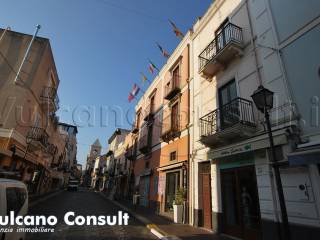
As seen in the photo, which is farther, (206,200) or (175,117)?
(175,117)

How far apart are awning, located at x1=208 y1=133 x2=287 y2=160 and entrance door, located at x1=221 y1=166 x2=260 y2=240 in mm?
766

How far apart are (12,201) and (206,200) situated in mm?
7592

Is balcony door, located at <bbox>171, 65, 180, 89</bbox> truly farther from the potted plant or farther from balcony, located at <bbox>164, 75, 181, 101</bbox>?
the potted plant

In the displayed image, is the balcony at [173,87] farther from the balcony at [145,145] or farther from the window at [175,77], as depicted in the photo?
the balcony at [145,145]

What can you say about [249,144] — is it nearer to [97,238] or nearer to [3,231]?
[97,238]

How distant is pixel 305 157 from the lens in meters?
5.08

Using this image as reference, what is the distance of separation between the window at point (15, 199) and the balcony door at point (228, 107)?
702cm

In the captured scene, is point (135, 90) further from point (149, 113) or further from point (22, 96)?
point (22, 96)

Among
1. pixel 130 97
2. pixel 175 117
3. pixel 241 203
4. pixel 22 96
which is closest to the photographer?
pixel 241 203

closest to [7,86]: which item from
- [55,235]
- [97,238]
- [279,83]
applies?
[55,235]

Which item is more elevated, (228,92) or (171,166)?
(228,92)

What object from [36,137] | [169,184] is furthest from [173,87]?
[36,137]

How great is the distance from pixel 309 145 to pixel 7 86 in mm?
15729

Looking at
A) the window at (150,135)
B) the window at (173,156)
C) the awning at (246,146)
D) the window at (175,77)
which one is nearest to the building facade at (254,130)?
the awning at (246,146)
